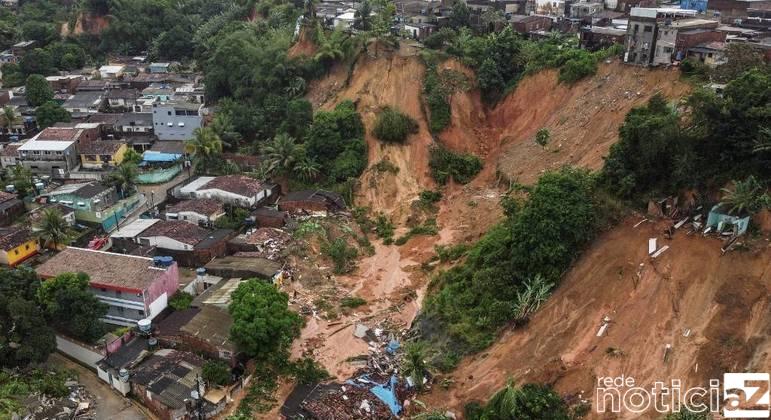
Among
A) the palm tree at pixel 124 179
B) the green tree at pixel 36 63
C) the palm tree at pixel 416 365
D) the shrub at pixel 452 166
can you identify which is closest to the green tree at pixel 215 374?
the palm tree at pixel 416 365

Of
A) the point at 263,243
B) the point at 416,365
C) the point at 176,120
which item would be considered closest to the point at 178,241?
the point at 263,243

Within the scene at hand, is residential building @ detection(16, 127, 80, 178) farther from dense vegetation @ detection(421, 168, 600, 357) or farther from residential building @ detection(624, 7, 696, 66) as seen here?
residential building @ detection(624, 7, 696, 66)

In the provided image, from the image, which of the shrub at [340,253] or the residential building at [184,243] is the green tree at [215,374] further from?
the shrub at [340,253]

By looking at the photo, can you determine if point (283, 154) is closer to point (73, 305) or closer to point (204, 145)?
point (204, 145)

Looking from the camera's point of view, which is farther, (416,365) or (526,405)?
(416,365)

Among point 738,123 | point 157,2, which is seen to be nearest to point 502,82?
point 738,123

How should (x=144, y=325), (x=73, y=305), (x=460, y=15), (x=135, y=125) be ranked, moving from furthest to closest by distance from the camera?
(x=460, y=15)
(x=135, y=125)
(x=144, y=325)
(x=73, y=305)

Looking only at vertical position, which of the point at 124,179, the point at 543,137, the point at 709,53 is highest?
the point at 709,53
